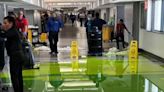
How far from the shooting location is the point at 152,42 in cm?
1598

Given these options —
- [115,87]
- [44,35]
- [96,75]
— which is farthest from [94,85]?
[44,35]

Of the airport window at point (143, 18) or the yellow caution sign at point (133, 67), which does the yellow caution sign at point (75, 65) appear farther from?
the airport window at point (143, 18)

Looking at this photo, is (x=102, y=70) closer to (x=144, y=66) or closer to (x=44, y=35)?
(x=144, y=66)

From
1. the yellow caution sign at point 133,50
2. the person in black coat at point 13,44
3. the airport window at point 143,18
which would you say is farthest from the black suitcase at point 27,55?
the airport window at point 143,18

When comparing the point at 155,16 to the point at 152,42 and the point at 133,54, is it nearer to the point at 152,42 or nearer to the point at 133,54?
the point at 152,42

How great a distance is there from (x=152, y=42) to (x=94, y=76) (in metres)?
5.60

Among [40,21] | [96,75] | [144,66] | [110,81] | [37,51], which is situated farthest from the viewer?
[40,21]

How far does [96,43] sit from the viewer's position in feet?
56.6

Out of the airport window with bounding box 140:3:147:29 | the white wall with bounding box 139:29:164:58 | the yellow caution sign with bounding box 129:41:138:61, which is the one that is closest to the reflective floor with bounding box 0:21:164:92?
the yellow caution sign with bounding box 129:41:138:61

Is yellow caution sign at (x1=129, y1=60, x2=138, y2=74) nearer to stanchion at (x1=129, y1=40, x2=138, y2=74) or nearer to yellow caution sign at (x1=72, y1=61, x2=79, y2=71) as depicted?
stanchion at (x1=129, y1=40, x2=138, y2=74)

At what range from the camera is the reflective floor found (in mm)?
9359

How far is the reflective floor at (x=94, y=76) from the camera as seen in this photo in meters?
9.36

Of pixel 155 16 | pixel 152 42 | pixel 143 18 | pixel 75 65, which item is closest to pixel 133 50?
pixel 152 42

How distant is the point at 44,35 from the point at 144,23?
651 cm
